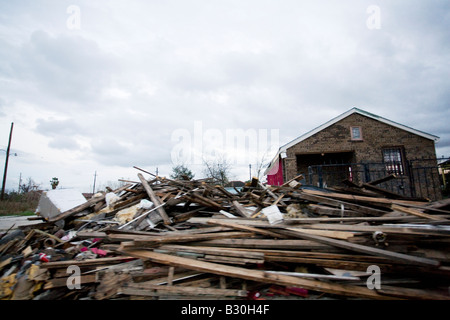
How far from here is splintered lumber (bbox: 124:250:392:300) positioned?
8.23 ft

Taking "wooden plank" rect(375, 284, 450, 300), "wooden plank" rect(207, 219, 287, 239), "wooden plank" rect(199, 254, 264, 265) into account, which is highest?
"wooden plank" rect(207, 219, 287, 239)

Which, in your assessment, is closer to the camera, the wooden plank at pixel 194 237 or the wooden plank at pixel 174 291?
the wooden plank at pixel 174 291

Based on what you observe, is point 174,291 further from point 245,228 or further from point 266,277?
point 245,228

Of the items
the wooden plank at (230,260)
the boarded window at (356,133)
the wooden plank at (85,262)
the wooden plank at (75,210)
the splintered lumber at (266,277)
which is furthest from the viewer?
the boarded window at (356,133)

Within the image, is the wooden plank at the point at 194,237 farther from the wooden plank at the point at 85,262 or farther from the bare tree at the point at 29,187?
the bare tree at the point at 29,187

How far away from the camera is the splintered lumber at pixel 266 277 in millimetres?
2508

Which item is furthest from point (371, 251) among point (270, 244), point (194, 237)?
point (194, 237)

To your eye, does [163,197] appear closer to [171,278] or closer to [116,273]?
[116,273]

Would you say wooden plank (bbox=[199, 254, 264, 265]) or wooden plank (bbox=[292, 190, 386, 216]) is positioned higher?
wooden plank (bbox=[292, 190, 386, 216])

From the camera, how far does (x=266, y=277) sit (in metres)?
2.62

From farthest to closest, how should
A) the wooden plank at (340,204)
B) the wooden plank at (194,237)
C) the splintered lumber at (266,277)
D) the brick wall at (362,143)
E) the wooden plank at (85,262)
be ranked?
the brick wall at (362,143)
the wooden plank at (340,204)
the wooden plank at (194,237)
the wooden plank at (85,262)
the splintered lumber at (266,277)
